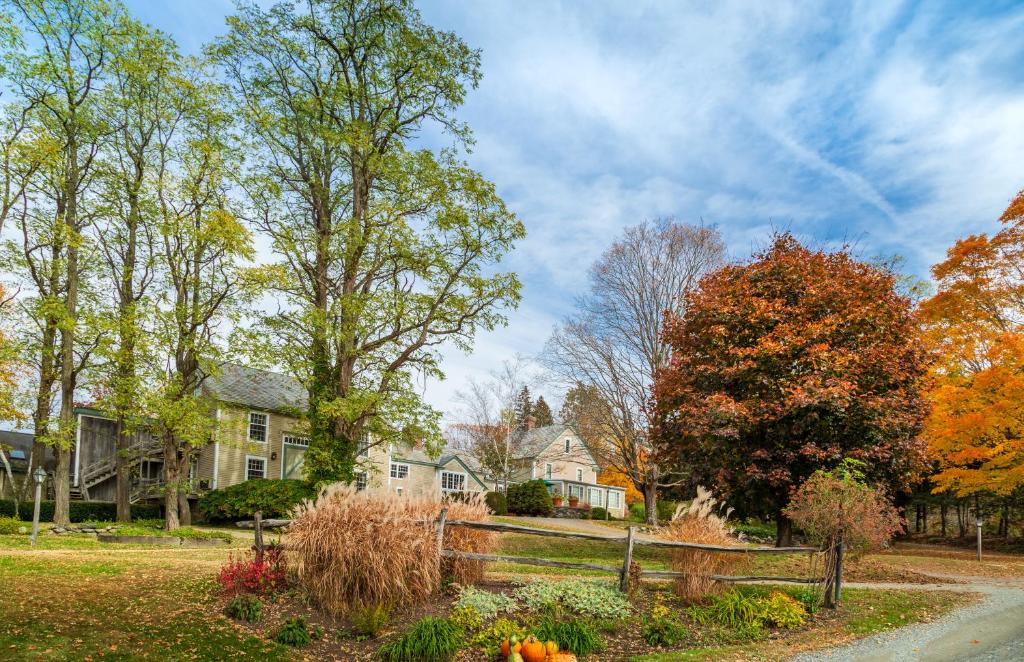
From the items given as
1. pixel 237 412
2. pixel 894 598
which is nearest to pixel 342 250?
pixel 237 412

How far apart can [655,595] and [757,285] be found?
9.96m

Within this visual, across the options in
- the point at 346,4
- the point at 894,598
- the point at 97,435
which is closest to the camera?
the point at 894,598

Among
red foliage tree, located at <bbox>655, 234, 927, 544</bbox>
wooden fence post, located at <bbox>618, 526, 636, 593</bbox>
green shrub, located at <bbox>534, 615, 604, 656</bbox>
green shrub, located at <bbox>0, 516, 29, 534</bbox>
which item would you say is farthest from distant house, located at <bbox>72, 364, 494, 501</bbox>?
green shrub, located at <bbox>534, 615, 604, 656</bbox>

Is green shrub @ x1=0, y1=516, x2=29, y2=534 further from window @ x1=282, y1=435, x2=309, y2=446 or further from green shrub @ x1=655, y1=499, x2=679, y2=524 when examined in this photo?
green shrub @ x1=655, y1=499, x2=679, y2=524

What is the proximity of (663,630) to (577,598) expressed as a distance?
119 cm

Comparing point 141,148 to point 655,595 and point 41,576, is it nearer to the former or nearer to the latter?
point 41,576

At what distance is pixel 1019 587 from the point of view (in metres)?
13.9

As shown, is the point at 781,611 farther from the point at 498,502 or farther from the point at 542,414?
the point at 542,414

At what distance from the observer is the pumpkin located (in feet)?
23.3

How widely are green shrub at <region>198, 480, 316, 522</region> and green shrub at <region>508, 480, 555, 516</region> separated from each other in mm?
15674

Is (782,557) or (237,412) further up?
(237,412)

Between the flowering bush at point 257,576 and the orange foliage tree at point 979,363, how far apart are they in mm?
17110

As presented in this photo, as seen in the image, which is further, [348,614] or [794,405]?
[794,405]

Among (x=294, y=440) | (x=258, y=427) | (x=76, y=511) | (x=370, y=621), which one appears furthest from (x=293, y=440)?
(x=370, y=621)
